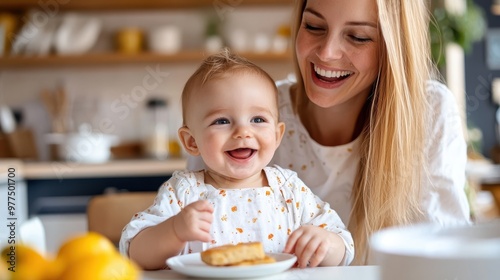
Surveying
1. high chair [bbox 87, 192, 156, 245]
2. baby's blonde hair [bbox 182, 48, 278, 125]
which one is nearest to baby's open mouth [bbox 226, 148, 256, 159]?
baby's blonde hair [bbox 182, 48, 278, 125]

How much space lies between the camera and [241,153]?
1.22 meters

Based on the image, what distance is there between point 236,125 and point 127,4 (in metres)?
3.54

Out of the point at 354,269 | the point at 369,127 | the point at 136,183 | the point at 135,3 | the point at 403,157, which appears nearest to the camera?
the point at 354,269

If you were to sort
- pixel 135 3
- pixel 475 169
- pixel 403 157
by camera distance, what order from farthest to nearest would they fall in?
pixel 475 169 < pixel 135 3 < pixel 403 157

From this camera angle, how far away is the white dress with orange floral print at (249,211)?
3.91ft

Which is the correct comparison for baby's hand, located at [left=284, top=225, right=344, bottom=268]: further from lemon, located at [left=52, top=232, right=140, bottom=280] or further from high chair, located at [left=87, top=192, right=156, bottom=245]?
high chair, located at [left=87, top=192, right=156, bottom=245]

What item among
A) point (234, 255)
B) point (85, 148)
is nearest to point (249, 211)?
point (234, 255)

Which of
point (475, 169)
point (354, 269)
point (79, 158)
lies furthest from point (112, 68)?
point (354, 269)

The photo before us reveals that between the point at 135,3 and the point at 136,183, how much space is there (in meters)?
1.23

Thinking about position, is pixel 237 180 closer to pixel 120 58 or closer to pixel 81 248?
pixel 81 248

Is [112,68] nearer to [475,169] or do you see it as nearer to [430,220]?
[475,169]

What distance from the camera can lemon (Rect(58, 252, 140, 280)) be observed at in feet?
2.06

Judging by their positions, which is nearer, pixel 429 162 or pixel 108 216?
pixel 429 162

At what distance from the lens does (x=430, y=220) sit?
150cm
